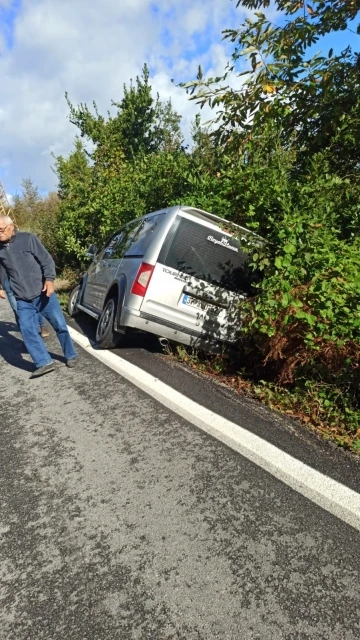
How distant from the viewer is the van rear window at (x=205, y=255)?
16.9 feet

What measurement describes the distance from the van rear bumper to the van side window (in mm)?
772

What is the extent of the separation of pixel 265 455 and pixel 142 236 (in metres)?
3.61

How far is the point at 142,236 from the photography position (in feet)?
19.3

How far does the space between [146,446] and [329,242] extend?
2747mm

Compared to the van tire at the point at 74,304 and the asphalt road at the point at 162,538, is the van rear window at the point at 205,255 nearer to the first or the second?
the asphalt road at the point at 162,538

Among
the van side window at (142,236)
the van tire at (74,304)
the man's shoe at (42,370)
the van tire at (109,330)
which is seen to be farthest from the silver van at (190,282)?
the van tire at (74,304)

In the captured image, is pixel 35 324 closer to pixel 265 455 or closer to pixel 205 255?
pixel 205 255

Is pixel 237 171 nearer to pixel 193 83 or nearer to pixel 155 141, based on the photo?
pixel 193 83

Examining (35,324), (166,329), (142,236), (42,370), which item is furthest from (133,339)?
(42,370)

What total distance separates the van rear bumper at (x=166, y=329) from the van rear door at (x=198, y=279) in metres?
0.04

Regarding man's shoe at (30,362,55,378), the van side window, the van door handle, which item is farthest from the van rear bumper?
man's shoe at (30,362,55,378)

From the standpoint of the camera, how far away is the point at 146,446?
10.8 feet

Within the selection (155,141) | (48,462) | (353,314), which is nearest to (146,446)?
(48,462)

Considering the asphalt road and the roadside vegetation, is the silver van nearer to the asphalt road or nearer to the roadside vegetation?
the roadside vegetation
